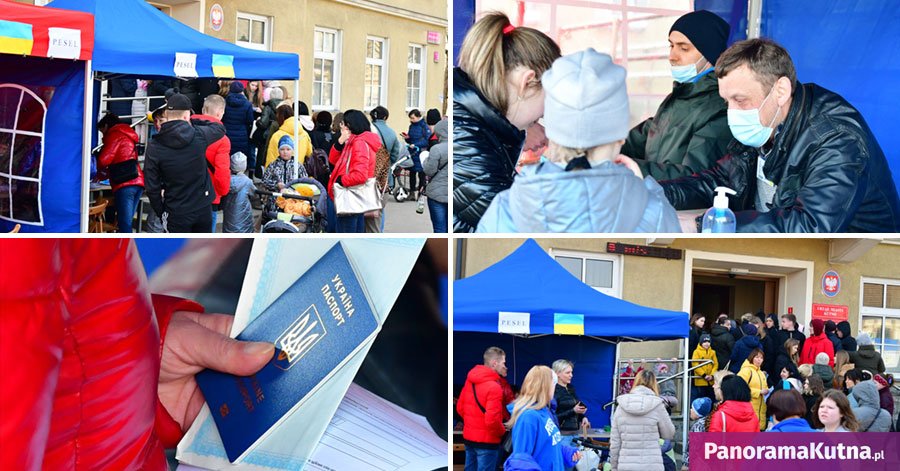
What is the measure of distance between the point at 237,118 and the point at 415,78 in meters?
10.3

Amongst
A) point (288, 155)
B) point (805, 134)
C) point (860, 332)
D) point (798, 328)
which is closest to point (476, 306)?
point (805, 134)

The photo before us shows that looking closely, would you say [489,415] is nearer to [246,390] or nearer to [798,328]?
[246,390]

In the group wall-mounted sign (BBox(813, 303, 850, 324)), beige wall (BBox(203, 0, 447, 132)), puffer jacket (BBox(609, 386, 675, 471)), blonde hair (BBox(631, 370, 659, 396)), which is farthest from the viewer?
beige wall (BBox(203, 0, 447, 132))

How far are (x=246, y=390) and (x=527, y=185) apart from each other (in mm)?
1202

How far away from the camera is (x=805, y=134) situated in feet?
11.7

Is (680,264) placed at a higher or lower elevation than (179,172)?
lower

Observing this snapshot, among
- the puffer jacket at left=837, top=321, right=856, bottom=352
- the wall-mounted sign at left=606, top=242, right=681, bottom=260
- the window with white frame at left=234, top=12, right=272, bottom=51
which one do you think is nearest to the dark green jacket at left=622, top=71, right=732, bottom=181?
the wall-mounted sign at left=606, top=242, right=681, bottom=260

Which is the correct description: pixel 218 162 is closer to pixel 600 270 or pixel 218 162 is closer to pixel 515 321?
pixel 600 270

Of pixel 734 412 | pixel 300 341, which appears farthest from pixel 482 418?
pixel 300 341

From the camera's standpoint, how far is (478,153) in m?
3.52

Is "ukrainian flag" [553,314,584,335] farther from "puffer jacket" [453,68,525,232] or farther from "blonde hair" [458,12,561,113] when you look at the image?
"blonde hair" [458,12,561,113]

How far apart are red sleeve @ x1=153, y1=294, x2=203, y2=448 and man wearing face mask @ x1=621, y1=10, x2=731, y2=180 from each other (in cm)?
160

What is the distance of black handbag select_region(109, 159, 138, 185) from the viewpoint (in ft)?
22.2

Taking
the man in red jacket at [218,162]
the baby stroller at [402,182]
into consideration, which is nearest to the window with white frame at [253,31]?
the baby stroller at [402,182]
